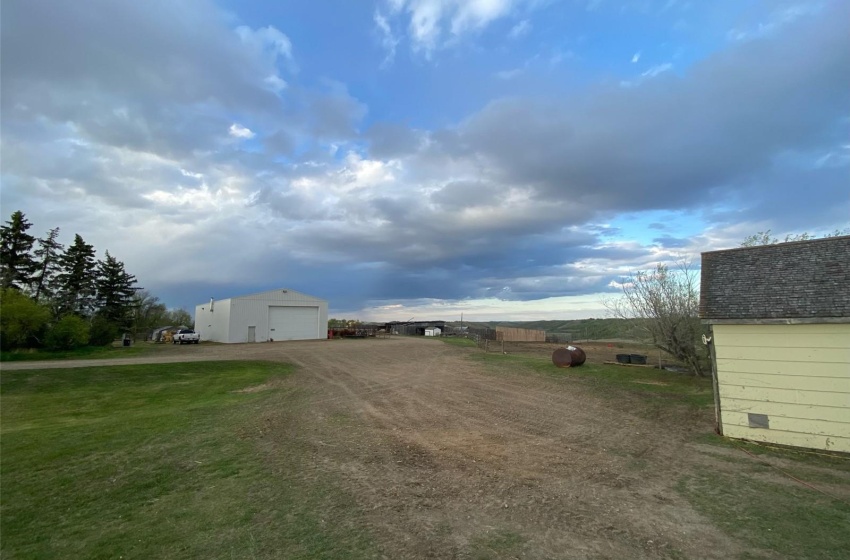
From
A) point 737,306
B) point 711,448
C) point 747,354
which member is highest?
point 737,306

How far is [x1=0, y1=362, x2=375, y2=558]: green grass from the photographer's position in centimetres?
424

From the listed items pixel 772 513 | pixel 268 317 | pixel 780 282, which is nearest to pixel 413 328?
pixel 268 317

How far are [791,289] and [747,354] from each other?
1.71 meters

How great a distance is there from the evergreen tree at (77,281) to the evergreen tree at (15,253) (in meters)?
3.76

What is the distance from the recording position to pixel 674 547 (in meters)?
4.25

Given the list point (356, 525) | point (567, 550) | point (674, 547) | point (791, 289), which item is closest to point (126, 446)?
point (356, 525)

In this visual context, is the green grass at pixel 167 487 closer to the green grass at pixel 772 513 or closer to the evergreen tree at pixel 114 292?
the green grass at pixel 772 513

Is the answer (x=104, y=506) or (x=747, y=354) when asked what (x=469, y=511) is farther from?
(x=747, y=354)

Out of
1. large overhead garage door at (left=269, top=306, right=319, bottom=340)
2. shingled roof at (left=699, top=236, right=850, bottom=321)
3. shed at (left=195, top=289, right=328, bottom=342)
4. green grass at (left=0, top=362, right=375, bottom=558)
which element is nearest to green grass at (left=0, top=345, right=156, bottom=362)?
shed at (left=195, top=289, right=328, bottom=342)

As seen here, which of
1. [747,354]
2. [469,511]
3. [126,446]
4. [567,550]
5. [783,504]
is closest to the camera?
[567,550]

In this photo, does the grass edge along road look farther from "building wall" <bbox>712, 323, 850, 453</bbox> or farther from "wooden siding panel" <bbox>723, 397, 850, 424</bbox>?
"wooden siding panel" <bbox>723, 397, 850, 424</bbox>

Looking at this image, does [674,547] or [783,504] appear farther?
[783,504]

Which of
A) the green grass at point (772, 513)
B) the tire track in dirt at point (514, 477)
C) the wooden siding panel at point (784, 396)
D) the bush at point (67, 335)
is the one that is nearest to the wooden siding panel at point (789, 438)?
the wooden siding panel at point (784, 396)

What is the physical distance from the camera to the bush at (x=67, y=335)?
25.8 meters
